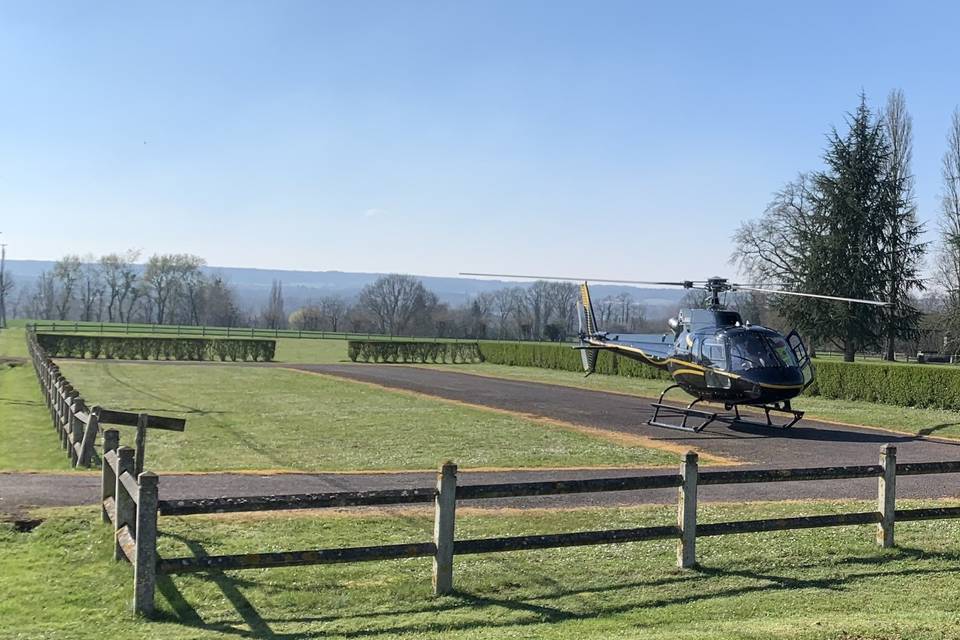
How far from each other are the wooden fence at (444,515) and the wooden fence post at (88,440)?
151 inches

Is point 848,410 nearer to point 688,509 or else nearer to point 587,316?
point 587,316

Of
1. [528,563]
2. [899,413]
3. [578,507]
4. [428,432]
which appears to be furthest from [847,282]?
[528,563]

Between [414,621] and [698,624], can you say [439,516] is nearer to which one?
[414,621]

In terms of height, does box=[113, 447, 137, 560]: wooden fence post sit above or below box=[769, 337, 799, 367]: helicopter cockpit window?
below

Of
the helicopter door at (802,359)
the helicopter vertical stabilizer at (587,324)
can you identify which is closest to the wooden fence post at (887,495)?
the helicopter door at (802,359)

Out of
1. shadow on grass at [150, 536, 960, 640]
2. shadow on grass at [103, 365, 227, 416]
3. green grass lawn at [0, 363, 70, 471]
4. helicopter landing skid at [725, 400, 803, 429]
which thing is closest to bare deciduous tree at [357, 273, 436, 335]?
shadow on grass at [103, 365, 227, 416]

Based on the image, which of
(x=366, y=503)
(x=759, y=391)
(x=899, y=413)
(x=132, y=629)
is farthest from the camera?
(x=899, y=413)

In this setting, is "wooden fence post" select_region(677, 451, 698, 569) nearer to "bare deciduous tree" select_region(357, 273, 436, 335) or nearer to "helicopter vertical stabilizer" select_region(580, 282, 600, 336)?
"helicopter vertical stabilizer" select_region(580, 282, 600, 336)

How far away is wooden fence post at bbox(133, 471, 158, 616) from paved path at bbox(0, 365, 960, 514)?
4452 mm

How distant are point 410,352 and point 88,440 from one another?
1762 inches

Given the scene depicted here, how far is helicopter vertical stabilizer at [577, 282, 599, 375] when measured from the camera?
28.7 meters

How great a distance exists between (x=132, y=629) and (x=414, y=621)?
2.03 meters

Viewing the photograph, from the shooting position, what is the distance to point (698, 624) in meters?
6.38

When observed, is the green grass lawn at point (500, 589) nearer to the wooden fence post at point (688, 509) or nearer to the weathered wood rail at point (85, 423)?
the wooden fence post at point (688, 509)
